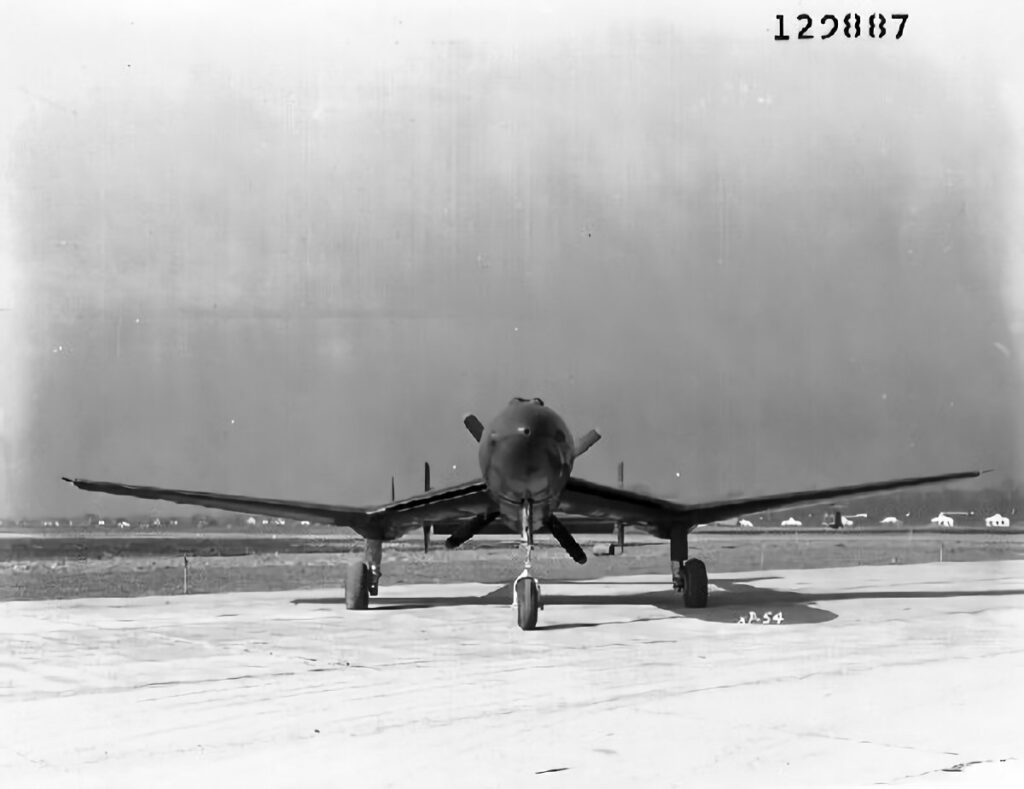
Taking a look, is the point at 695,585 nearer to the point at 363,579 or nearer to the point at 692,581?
the point at 692,581

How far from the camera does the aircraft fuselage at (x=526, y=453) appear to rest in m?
17.2

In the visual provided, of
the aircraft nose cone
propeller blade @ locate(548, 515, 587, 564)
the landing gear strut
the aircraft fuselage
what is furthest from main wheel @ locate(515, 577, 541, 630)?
propeller blade @ locate(548, 515, 587, 564)

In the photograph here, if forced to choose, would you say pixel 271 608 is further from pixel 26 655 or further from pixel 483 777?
pixel 483 777

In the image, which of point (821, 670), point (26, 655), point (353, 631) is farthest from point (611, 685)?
point (26, 655)

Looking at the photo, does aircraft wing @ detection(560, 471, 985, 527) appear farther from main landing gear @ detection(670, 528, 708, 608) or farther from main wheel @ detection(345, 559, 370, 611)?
main wheel @ detection(345, 559, 370, 611)

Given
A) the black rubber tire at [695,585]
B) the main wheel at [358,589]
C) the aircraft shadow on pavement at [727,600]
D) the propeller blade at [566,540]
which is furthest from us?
the main wheel at [358,589]

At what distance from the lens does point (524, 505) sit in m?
18.3

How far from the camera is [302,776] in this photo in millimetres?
7668

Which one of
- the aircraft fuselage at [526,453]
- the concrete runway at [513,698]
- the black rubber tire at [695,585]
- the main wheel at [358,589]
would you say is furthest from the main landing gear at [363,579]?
the black rubber tire at [695,585]

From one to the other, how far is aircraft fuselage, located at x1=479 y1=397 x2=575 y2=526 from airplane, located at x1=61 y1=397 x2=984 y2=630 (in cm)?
2

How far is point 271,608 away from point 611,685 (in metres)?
13.4

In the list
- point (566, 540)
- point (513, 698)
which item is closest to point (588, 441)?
point (566, 540)

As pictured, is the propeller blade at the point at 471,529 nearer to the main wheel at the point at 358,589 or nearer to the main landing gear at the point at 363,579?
the main landing gear at the point at 363,579

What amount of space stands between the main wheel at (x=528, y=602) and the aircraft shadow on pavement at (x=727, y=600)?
1053mm
